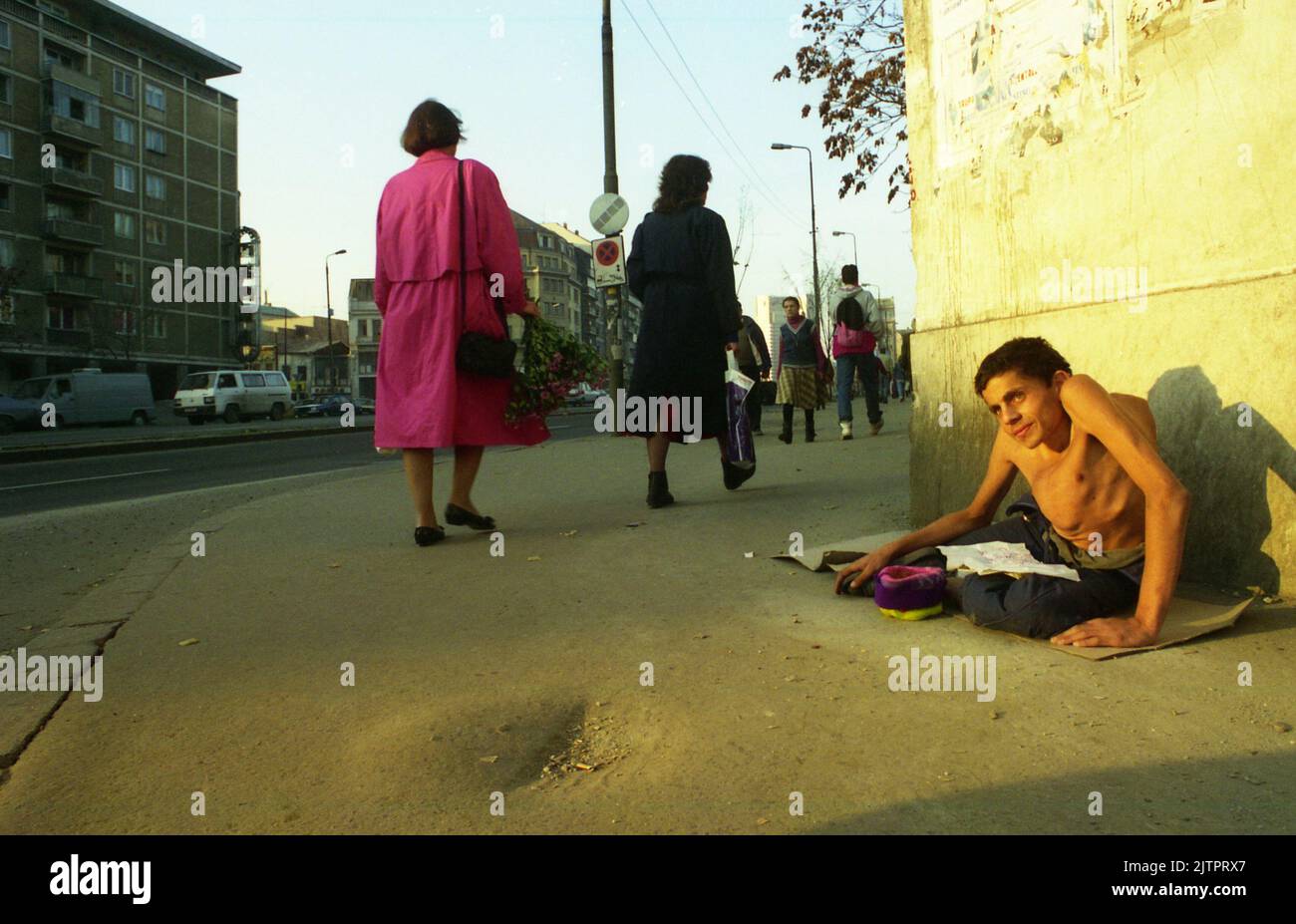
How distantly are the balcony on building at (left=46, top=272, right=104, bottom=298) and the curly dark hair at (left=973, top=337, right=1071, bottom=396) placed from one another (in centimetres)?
6247

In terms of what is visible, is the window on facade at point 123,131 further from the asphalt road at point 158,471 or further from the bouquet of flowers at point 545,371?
the bouquet of flowers at point 545,371

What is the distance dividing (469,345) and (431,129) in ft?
3.76

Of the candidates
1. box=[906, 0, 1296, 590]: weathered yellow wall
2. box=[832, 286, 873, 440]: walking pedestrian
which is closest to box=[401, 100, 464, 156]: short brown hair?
box=[906, 0, 1296, 590]: weathered yellow wall

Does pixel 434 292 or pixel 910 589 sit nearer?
pixel 910 589

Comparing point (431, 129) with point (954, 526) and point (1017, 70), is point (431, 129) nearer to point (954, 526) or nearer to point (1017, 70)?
point (1017, 70)

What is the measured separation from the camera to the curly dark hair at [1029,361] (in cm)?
355

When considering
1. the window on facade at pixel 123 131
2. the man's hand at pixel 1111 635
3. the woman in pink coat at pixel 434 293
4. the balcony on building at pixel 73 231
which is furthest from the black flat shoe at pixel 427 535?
the window on facade at pixel 123 131

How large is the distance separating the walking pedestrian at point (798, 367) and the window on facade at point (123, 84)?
203 ft

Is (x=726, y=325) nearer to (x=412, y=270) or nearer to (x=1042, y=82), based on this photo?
(x=412, y=270)

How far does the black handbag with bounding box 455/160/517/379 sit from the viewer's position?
18.0 ft

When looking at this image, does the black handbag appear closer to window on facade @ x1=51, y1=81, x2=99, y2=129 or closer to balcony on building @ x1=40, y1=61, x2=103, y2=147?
balcony on building @ x1=40, y1=61, x2=103, y2=147

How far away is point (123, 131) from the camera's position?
2489 inches

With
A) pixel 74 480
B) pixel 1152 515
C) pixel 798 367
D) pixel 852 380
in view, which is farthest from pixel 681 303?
pixel 74 480

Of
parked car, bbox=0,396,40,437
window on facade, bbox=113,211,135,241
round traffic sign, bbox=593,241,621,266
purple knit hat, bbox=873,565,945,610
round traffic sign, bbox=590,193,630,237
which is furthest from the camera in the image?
window on facade, bbox=113,211,135,241
